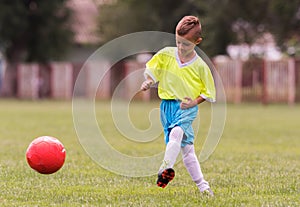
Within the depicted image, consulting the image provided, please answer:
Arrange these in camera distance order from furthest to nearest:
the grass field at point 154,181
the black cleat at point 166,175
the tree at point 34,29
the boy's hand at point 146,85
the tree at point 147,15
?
the tree at point 147,15
the tree at point 34,29
the boy's hand at point 146,85
the grass field at point 154,181
the black cleat at point 166,175

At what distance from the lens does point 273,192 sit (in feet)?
22.2

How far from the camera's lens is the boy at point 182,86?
20.4 ft

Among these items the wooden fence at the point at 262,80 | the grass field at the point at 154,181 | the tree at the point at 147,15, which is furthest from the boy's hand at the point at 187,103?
the tree at the point at 147,15

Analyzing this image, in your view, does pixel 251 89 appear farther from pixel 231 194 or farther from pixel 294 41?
pixel 231 194

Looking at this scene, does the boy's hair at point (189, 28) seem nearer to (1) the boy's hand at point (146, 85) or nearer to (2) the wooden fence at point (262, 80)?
(1) the boy's hand at point (146, 85)

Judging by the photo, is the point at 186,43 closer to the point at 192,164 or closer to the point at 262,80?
the point at 192,164

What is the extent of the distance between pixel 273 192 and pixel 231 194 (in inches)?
18.9

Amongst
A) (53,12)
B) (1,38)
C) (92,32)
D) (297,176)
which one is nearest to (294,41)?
(53,12)

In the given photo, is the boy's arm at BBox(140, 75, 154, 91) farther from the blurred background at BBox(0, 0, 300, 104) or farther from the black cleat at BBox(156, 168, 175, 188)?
the blurred background at BBox(0, 0, 300, 104)

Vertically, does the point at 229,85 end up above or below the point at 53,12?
below

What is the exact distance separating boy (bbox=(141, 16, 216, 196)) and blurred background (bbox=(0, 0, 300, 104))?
92.0 feet

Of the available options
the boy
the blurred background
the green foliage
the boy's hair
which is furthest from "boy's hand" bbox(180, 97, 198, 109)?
the green foliage

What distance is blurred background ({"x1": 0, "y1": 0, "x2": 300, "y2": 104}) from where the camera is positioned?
127ft

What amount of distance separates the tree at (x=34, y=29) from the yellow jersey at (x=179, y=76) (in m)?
36.2
